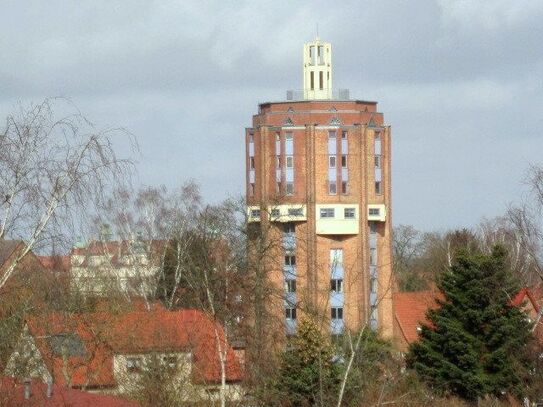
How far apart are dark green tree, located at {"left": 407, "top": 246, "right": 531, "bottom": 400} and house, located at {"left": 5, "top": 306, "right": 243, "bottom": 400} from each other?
938 cm

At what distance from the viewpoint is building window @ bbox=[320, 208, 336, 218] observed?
292 feet

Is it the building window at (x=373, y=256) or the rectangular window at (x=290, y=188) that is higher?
the rectangular window at (x=290, y=188)

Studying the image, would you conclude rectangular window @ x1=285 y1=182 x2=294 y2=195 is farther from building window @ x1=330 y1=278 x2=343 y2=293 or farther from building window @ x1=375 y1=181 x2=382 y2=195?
building window @ x1=330 y1=278 x2=343 y2=293

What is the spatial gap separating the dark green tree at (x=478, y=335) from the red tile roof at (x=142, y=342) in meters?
9.13

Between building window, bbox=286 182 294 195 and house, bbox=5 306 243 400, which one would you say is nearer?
house, bbox=5 306 243 400

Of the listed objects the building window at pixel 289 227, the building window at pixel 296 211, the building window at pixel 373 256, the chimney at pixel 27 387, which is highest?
the building window at pixel 296 211

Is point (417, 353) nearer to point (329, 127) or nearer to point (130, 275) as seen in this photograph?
point (130, 275)

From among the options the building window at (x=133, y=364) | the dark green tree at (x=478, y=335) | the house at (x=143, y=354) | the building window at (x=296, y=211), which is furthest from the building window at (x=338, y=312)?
the building window at (x=133, y=364)

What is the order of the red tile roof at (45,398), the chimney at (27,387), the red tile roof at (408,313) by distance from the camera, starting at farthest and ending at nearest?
the red tile roof at (408,313), the chimney at (27,387), the red tile roof at (45,398)

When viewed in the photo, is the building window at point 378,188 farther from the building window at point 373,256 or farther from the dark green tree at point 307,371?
the dark green tree at point 307,371

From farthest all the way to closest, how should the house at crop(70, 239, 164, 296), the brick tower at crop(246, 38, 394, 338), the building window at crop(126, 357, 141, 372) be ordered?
1. the brick tower at crop(246, 38, 394, 338)
2. the house at crop(70, 239, 164, 296)
3. the building window at crop(126, 357, 141, 372)

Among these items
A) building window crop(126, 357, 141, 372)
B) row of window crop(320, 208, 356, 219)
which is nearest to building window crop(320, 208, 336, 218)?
row of window crop(320, 208, 356, 219)

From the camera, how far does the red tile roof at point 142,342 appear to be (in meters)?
39.7

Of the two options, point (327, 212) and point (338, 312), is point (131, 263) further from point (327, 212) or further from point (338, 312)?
point (338, 312)
